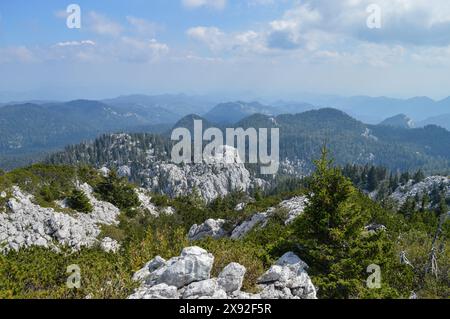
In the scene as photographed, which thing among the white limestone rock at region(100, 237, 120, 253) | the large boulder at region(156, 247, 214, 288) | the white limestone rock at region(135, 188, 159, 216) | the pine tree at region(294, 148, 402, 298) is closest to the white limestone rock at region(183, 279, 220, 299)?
the large boulder at region(156, 247, 214, 288)

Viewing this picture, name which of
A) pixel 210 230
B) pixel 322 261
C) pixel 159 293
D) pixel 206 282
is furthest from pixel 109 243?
pixel 206 282

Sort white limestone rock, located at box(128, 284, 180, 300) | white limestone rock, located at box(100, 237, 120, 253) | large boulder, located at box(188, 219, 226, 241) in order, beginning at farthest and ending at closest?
large boulder, located at box(188, 219, 226, 241), white limestone rock, located at box(100, 237, 120, 253), white limestone rock, located at box(128, 284, 180, 300)

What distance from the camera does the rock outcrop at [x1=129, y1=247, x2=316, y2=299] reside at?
36.6 feet

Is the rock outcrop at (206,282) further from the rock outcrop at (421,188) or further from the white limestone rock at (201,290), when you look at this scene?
the rock outcrop at (421,188)

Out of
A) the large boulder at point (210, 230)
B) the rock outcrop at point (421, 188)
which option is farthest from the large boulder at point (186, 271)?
the rock outcrop at point (421, 188)

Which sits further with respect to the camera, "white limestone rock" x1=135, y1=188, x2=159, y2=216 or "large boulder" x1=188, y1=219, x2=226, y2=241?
"white limestone rock" x1=135, y1=188, x2=159, y2=216

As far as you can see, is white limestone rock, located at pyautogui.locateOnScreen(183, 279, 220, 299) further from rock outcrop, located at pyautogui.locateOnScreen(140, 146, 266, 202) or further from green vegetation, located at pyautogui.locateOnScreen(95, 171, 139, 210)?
rock outcrop, located at pyautogui.locateOnScreen(140, 146, 266, 202)

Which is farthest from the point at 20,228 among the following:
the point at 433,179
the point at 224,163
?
the point at 224,163

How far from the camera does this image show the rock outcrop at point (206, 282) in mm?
11141

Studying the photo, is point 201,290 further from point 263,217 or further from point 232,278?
point 263,217

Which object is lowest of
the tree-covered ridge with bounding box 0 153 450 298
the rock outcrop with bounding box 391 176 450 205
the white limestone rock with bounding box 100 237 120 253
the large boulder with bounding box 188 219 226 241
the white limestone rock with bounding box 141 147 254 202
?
the white limestone rock with bounding box 141 147 254 202
